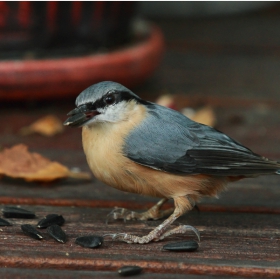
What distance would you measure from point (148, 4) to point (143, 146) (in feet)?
12.8

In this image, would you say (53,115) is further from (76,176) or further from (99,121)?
(99,121)

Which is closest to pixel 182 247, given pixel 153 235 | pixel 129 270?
pixel 153 235

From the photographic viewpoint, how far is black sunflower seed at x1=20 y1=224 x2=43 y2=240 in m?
2.19

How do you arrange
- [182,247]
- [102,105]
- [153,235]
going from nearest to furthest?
[182,247] < [153,235] < [102,105]

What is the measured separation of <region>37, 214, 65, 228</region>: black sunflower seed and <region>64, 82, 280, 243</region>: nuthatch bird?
0.21m

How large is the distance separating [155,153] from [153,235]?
295mm

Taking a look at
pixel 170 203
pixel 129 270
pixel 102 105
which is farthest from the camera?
pixel 170 203

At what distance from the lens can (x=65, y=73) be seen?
12.0 ft

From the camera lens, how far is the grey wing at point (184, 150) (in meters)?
2.33

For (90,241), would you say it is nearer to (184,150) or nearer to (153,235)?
(153,235)

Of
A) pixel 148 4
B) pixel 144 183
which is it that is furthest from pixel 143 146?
pixel 148 4

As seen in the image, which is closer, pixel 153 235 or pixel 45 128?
pixel 153 235

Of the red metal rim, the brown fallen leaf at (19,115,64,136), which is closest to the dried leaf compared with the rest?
the red metal rim

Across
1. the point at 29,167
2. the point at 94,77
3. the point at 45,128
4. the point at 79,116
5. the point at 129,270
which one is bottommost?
the point at 129,270
